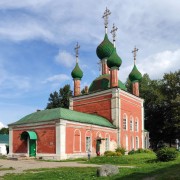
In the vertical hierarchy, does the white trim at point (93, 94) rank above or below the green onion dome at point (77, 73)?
below

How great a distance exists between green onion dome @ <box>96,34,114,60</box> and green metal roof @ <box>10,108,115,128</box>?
8613 mm

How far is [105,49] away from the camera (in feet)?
118

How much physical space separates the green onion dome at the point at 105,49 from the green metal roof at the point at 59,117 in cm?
861

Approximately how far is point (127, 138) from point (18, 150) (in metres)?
11.7

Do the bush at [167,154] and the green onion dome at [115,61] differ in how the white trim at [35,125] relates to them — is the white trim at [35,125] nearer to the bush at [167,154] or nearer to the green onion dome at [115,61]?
the bush at [167,154]

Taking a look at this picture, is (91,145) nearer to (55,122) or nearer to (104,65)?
(55,122)

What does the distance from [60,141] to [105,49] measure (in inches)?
588

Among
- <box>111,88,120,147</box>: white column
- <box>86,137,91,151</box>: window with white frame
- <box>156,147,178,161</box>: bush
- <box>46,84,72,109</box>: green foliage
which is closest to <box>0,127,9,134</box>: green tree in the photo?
<box>46,84,72,109</box>: green foliage

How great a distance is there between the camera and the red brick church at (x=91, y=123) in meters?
25.7

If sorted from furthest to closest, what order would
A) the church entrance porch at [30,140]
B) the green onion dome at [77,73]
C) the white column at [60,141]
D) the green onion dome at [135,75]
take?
the green onion dome at [135,75]
the green onion dome at [77,73]
the church entrance porch at [30,140]
the white column at [60,141]

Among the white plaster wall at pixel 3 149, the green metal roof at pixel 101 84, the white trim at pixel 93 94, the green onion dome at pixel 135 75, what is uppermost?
the green onion dome at pixel 135 75

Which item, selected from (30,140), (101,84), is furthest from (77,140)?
(101,84)

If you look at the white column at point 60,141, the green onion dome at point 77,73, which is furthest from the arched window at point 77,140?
the green onion dome at point 77,73

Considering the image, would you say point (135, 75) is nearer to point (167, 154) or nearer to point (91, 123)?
point (91, 123)
